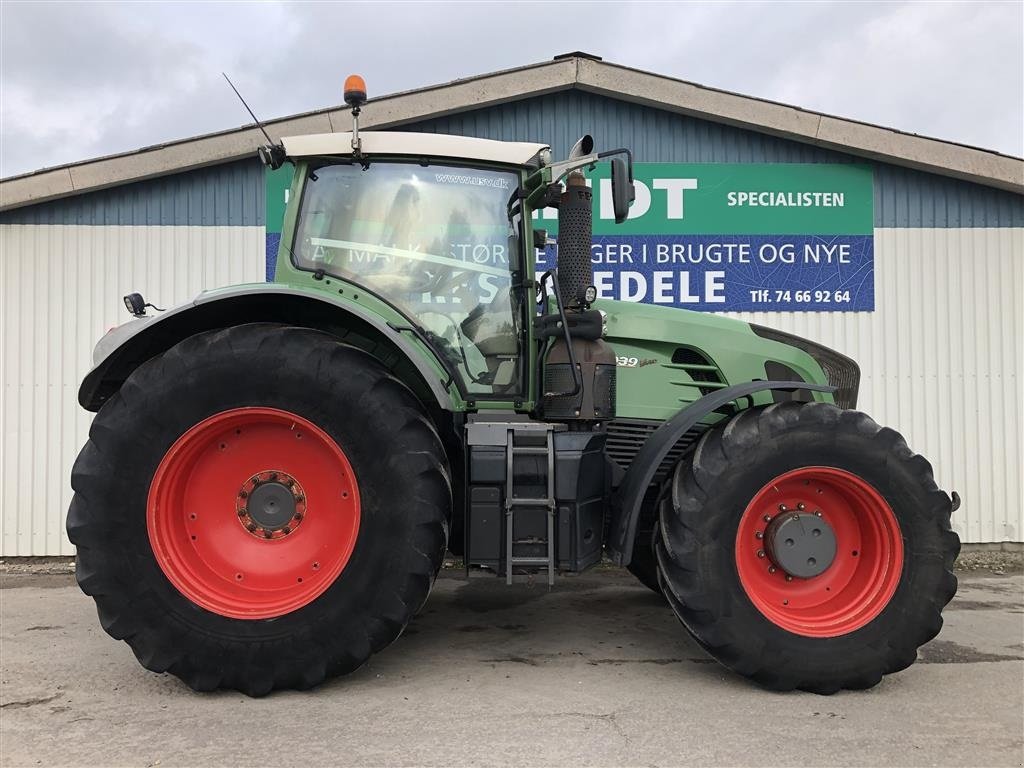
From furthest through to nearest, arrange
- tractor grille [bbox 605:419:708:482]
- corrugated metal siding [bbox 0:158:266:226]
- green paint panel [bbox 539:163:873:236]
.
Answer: green paint panel [bbox 539:163:873:236] → corrugated metal siding [bbox 0:158:266:226] → tractor grille [bbox 605:419:708:482]

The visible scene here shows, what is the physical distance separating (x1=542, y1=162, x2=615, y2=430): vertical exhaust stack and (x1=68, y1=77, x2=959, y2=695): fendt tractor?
0.5 inches

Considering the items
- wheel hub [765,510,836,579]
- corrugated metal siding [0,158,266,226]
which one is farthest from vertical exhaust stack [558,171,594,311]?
corrugated metal siding [0,158,266,226]

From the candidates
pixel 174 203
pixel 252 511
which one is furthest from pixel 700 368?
pixel 174 203

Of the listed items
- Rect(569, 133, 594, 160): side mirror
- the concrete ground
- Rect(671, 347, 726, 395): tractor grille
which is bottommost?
the concrete ground

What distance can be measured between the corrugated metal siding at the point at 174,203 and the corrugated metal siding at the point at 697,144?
1.58 m

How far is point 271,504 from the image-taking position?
11.2 feet

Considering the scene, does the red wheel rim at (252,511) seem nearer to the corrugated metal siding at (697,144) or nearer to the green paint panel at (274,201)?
the green paint panel at (274,201)

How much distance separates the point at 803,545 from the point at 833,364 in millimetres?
1576

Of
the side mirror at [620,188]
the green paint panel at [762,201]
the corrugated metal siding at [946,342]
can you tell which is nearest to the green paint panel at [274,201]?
the green paint panel at [762,201]

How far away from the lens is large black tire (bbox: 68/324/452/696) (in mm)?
3162

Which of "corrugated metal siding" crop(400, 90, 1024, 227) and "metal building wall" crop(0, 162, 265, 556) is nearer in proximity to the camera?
"metal building wall" crop(0, 162, 265, 556)

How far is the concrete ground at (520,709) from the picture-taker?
8.79ft

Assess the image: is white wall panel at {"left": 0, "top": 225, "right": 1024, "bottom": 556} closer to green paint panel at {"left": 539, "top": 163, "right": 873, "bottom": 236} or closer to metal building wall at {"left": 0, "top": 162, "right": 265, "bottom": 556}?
metal building wall at {"left": 0, "top": 162, "right": 265, "bottom": 556}

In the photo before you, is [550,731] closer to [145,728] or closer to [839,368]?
[145,728]
